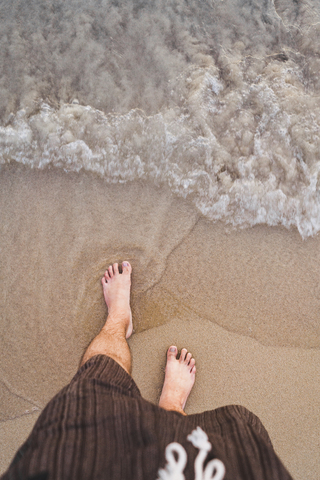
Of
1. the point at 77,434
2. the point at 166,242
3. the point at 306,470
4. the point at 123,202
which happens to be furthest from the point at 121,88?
the point at 306,470

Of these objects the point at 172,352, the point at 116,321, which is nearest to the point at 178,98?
the point at 116,321

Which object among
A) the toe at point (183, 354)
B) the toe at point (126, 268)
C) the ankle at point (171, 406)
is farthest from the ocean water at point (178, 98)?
the ankle at point (171, 406)

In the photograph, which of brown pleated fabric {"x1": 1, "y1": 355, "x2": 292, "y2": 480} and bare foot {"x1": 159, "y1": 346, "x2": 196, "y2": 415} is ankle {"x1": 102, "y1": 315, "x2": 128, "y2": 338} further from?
brown pleated fabric {"x1": 1, "y1": 355, "x2": 292, "y2": 480}

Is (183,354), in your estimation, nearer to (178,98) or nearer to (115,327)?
(115,327)

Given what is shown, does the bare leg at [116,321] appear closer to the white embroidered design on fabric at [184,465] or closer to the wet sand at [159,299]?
the wet sand at [159,299]

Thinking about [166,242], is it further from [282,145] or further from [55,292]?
[282,145]

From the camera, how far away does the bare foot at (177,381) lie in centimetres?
177

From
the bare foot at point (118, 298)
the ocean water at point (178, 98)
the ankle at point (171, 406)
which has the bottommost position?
the ankle at point (171, 406)

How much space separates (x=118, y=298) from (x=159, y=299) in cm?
27

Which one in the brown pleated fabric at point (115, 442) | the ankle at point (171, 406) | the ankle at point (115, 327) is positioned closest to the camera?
the brown pleated fabric at point (115, 442)

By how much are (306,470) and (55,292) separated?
181cm

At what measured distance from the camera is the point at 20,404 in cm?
181

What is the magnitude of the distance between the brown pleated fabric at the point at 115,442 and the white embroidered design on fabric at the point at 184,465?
0.05ft

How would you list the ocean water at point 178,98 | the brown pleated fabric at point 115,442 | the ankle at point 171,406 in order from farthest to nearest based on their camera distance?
the ocean water at point 178,98
the ankle at point 171,406
the brown pleated fabric at point 115,442
